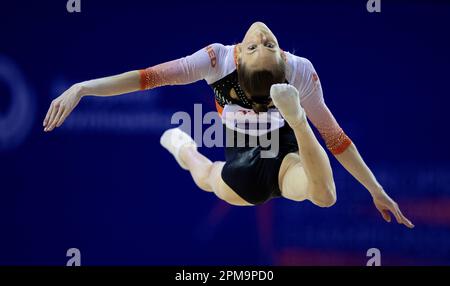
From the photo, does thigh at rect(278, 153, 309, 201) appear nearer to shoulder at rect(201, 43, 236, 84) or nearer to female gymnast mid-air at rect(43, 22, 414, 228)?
female gymnast mid-air at rect(43, 22, 414, 228)

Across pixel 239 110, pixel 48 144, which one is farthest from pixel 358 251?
pixel 48 144

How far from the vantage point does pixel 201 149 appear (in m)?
3.27

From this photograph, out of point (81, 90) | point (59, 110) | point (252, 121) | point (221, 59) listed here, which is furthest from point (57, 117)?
point (252, 121)

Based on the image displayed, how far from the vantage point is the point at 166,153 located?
330cm

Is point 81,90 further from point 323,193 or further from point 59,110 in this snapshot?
point 323,193

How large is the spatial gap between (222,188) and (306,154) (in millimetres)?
635

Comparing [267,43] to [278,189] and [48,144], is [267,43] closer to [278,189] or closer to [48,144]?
[278,189]

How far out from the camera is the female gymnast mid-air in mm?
2055

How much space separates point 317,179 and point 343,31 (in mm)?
1394

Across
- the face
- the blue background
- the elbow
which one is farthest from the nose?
the blue background

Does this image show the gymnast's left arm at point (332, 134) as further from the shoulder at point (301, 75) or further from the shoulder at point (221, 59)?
the shoulder at point (221, 59)

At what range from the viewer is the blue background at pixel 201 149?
321cm

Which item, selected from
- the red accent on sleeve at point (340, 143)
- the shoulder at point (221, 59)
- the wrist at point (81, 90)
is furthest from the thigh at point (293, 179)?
the wrist at point (81, 90)

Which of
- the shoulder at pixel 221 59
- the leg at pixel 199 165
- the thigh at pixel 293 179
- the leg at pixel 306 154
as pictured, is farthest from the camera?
the leg at pixel 199 165
